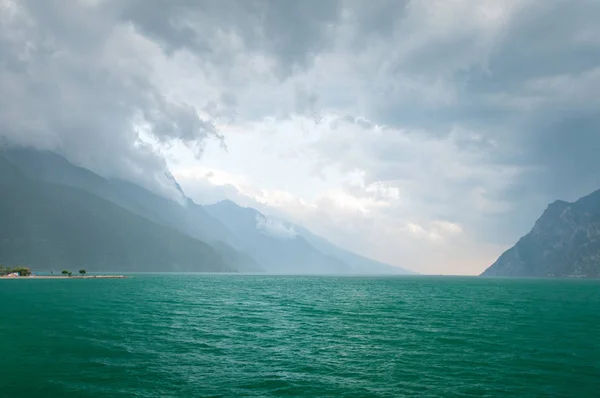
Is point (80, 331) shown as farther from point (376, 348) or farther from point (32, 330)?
point (376, 348)

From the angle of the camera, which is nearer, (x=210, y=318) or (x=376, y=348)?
(x=376, y=348)

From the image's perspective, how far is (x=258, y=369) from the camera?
3606 cm

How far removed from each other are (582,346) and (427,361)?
22.8m

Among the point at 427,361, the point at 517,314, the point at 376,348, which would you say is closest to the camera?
the point at 427,361

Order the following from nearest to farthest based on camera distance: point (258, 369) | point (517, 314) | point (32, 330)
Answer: point (258, 369), point (32, 330), point (517, 314)

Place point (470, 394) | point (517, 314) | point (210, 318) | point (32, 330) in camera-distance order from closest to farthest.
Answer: point (470, 394) < point (32, 330) < point (210, 318) < point (517, 314)

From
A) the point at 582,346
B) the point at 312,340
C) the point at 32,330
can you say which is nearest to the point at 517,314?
the point at 582,346

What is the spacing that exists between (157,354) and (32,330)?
82.8 feet

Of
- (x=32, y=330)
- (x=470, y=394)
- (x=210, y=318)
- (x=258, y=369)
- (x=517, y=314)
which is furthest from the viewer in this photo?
(x=517, y=314)

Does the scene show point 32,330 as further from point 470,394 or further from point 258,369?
point 470,394

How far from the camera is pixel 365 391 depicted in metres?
30.0

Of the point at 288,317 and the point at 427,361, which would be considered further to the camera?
the point at 288,317

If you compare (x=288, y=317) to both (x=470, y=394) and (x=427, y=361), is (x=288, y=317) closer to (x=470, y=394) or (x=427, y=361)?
(x=427, y=361)

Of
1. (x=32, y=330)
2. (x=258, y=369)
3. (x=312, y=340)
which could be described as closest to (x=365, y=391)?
(x=258, y=369)
